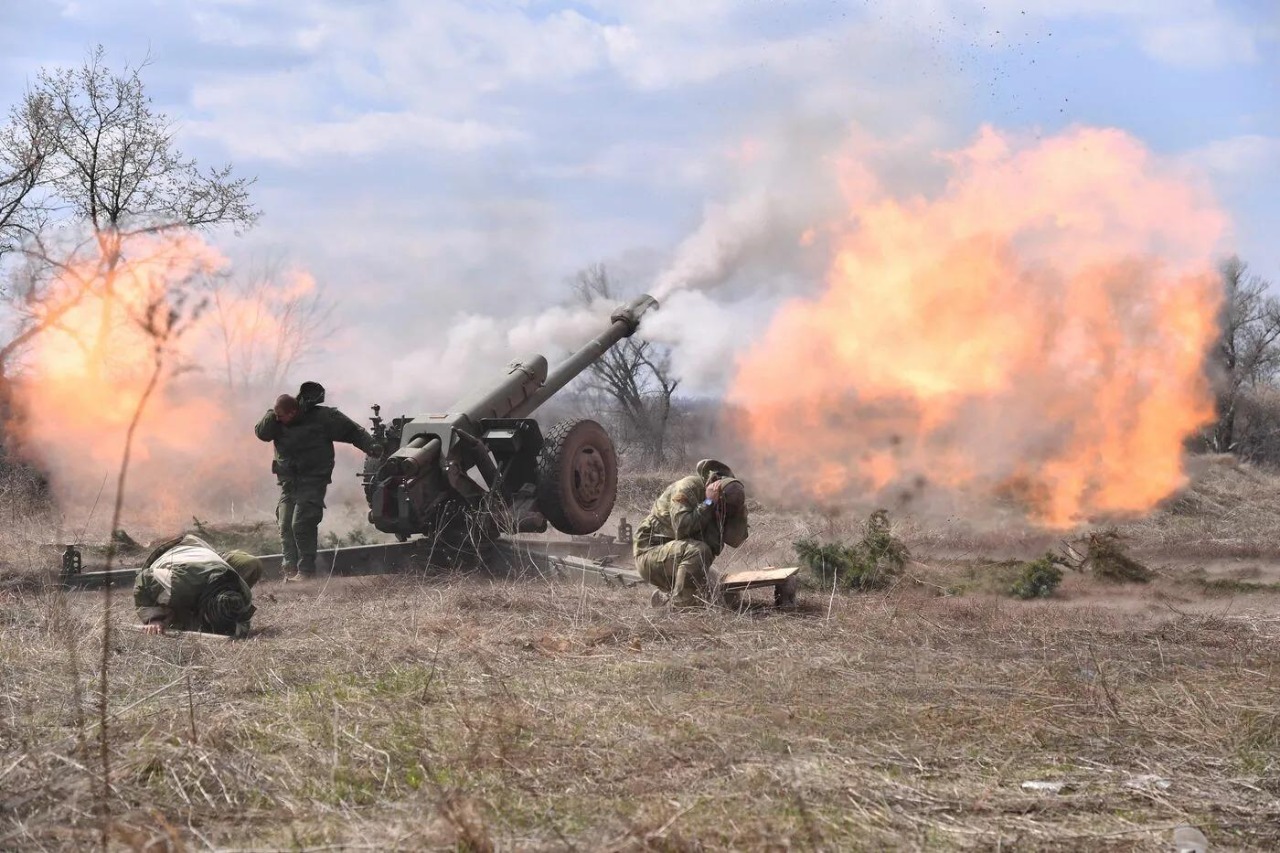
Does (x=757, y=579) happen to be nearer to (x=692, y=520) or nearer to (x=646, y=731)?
(x=692, y=520)

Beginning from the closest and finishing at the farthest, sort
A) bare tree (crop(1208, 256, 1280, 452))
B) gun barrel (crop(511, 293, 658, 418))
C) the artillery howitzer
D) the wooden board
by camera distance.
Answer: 1. the wooden board
2. the artillery howitzer
3. gun barrel (crop(511, 293, 658, 418))
4. bare tree (crop(1208, 256, 1280, 452))

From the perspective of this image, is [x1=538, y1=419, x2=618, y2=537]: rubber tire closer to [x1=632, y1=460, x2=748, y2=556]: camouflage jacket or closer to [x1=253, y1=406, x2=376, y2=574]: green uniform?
[x1=253, y1=406, x2=376, y2=574]: green uniform

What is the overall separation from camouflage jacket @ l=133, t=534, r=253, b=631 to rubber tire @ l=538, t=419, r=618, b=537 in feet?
14.9

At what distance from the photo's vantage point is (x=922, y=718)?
5422 millimetres

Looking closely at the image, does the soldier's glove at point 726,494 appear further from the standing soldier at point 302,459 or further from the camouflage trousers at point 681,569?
the standing soldier at point 302,459

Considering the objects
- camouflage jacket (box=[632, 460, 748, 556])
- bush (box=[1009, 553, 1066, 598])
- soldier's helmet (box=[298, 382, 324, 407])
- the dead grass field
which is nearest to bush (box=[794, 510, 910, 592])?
bush (box=[1009, 553, 1066, 598])

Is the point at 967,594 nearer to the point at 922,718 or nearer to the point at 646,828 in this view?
the point at 922,718

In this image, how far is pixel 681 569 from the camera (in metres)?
8.87

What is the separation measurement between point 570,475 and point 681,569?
144 inches

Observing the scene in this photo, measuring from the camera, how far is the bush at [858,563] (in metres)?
10.9

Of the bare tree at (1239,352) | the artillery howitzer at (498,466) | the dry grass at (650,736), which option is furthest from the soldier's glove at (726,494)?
the bare tree at (1239,352)

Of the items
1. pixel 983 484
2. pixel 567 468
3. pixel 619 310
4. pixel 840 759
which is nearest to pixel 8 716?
pixel 840 759

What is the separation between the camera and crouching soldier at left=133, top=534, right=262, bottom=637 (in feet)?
25.3

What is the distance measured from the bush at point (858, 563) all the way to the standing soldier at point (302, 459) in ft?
14.5
